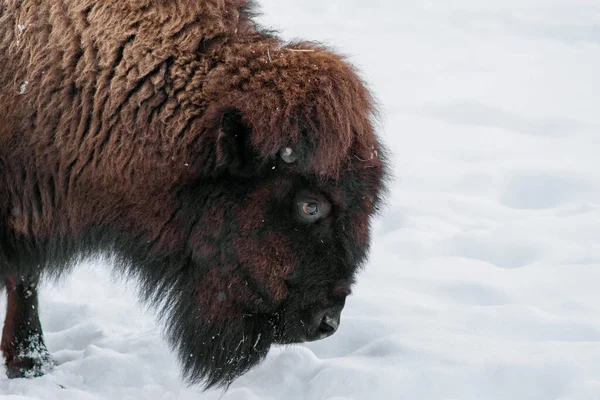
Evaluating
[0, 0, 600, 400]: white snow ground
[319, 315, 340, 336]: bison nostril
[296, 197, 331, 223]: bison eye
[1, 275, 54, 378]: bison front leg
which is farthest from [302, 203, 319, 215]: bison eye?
[1, 275, 54, 378]: bison front leg

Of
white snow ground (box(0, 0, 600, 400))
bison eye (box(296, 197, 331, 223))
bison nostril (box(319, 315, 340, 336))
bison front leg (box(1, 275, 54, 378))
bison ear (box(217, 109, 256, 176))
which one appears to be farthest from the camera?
bison front leg (box(1, 275, 54, 378))

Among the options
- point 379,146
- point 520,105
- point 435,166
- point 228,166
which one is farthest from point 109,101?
point 520,105

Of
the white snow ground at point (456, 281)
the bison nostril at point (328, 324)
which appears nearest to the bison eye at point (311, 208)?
the bison nostril at point (328, 324)

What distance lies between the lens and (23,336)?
15.0ft

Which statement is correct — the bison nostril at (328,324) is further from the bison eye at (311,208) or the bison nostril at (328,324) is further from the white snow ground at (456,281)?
the white snow ground at (456,281)

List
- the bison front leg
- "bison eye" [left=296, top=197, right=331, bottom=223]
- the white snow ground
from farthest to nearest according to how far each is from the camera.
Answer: the bison front leg, the white snow ground, "bison eye" [left=296, top=197, right=331, bottom=223]

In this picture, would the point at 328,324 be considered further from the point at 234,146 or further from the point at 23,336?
the point at 23,336

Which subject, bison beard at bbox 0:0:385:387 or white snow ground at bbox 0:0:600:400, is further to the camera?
white snow ground at bbox 0:0:600:400

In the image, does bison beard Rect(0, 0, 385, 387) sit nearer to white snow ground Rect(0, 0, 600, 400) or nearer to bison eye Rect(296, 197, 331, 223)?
bison eye Rect(296, 197, 331, 223)

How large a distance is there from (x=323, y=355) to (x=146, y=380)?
0.98 m

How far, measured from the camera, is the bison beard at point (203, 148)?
130 inches

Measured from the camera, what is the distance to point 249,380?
419cm

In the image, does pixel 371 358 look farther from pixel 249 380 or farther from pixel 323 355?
pixel 249 380

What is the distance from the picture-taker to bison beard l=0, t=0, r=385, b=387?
3305 millimetres
